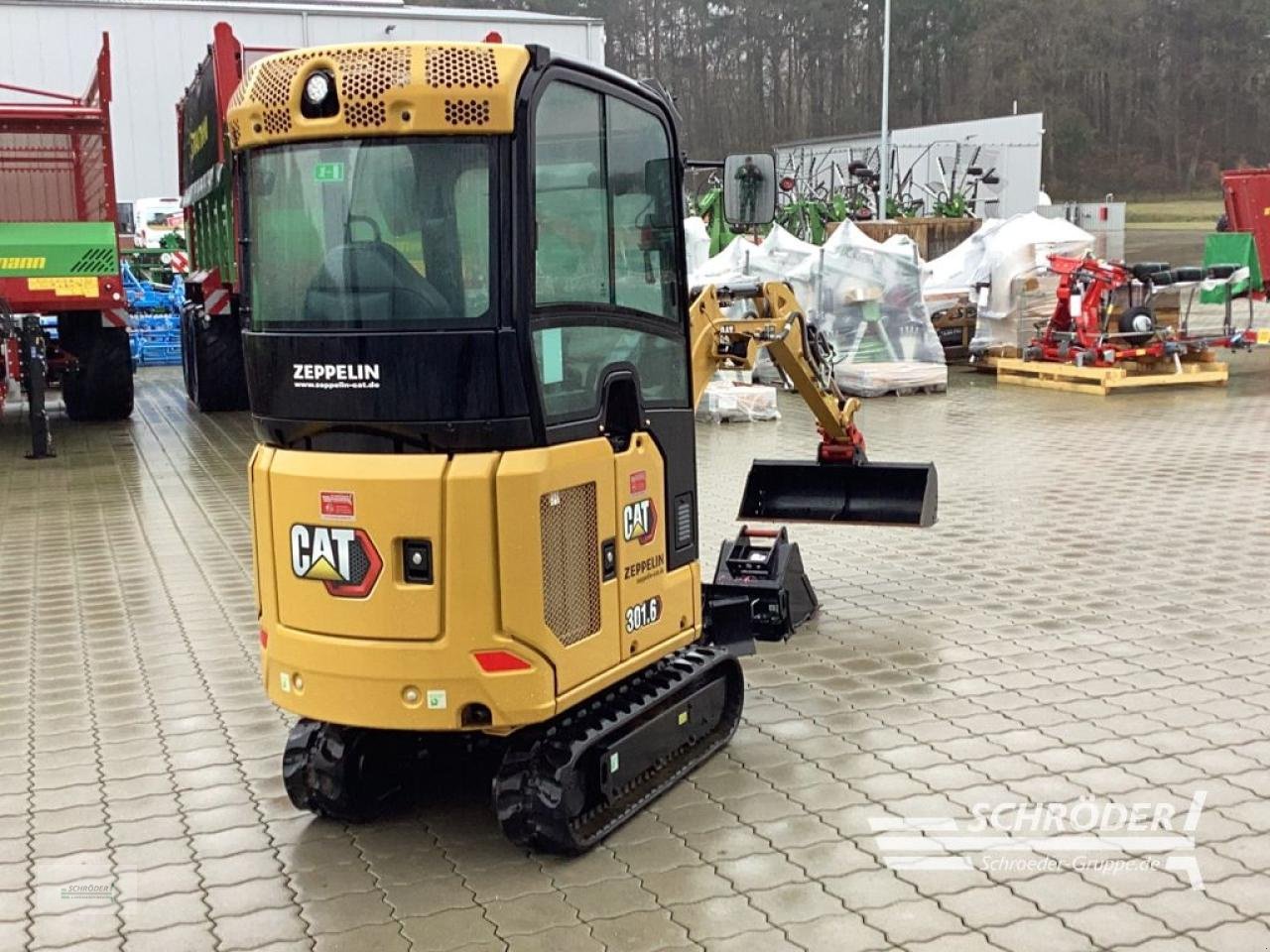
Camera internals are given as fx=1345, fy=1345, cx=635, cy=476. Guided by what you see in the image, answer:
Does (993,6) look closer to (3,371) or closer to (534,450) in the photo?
(3,371)

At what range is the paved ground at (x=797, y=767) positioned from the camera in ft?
12.9

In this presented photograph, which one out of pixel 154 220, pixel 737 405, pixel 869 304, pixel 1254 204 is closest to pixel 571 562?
pixel 737 405

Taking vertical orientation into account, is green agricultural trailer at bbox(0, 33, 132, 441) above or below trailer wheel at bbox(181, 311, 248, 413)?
above

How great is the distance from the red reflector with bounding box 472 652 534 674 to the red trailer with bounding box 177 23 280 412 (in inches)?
377

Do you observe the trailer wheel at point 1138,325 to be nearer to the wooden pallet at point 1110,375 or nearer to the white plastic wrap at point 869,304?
the wooden pallet at point 1110,375

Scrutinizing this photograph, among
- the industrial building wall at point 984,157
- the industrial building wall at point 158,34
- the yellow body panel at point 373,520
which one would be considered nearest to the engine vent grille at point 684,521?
the yellow body panel at point 373,520

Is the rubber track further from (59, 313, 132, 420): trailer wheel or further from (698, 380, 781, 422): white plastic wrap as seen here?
(59, 313, 132, 420): trailer wheel

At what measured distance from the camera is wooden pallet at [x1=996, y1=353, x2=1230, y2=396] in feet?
49.8

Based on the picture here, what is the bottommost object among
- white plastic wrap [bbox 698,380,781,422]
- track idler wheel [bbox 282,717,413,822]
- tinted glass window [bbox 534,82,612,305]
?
track idler wheel [bbox 282,717,413,822]

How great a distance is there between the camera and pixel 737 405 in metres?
13.6

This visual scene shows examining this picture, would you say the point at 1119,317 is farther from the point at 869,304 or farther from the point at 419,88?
the point at 419,88

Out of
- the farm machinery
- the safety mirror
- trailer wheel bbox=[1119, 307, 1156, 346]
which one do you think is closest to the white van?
the farm machinery

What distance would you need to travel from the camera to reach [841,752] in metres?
5.12

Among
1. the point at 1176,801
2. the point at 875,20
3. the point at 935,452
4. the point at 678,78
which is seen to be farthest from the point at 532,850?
the point at 875,20
